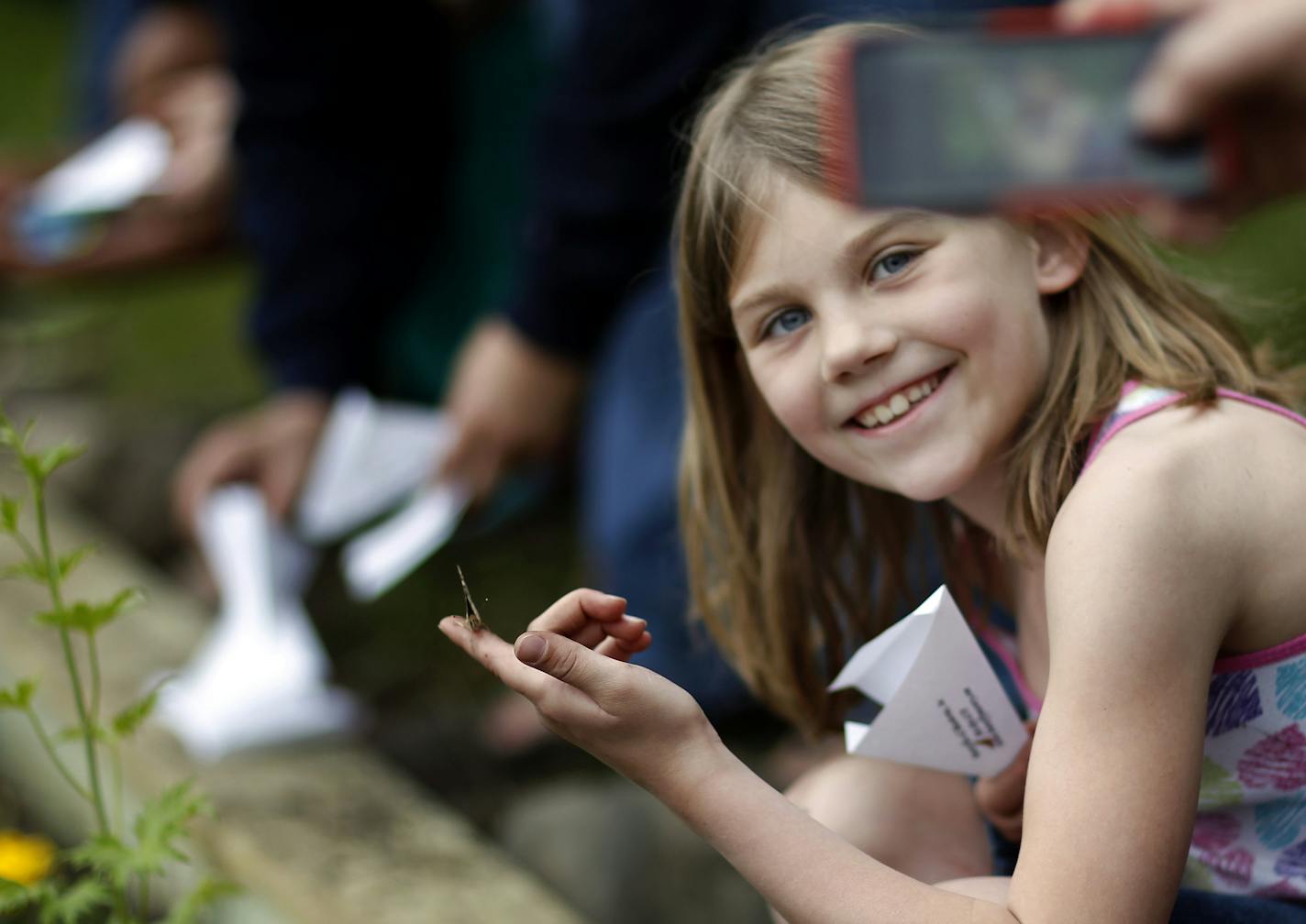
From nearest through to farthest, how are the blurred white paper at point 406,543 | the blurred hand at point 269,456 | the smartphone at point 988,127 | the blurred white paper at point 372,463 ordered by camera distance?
the smartphone at point 988,127
the blurred white paper at point 406,543
the blurred white paper at point 372,463
the blurred hand at point 269,456

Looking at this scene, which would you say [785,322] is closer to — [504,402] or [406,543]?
[406,543]

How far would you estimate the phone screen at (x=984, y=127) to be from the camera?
2.67 ft

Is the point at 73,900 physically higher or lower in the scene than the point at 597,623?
lower

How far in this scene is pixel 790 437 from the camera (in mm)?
1068

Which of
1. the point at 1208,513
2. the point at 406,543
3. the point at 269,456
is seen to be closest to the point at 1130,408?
the point at 1208,513

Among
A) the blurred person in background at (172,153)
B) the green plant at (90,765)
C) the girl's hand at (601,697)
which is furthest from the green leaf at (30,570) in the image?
the blurred person in background at (172,153)

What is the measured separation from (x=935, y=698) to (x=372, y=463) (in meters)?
1.34

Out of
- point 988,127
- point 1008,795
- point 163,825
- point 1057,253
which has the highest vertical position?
point 988,127

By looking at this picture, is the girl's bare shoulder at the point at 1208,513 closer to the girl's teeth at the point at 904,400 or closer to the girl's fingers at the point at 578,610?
the girl's teeth at the point at 904,400

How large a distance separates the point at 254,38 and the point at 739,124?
1.81 metres

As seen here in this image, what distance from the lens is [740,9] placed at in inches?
79.5

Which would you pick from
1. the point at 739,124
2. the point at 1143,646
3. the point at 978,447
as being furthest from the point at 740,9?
the point at 1143,646

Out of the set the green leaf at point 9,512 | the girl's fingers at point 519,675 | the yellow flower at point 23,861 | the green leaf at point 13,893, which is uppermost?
the green leaf at point 9,512

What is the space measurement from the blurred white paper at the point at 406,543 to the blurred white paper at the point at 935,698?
2.27 feet
